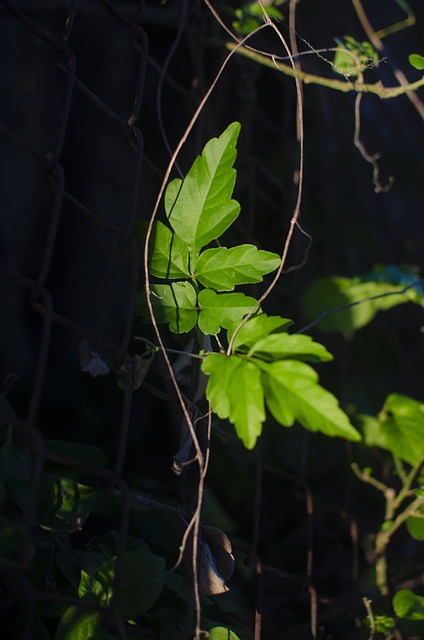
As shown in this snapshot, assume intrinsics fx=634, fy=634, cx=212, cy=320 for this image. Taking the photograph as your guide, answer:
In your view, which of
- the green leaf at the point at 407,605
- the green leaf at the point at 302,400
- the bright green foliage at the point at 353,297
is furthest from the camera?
the bright green foliage at the point at 353,297

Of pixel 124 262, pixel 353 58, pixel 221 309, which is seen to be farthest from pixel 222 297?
pixel 124 262

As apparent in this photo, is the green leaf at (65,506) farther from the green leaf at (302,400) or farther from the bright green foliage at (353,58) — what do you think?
the bright green foliage at (353,58)

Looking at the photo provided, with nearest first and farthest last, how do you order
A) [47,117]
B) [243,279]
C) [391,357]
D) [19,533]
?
[19,533] < [243,279] < [391,357] < [47,117]

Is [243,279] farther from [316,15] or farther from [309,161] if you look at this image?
[316,15]

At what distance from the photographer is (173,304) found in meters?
0.76

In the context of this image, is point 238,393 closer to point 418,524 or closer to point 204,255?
point 204,255

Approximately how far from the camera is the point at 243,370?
26.2 inches

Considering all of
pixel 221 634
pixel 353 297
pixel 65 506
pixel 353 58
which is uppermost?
pixel 353 58

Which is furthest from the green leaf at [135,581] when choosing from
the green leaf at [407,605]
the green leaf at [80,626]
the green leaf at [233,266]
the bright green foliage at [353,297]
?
the bright green foliage at [353,297]

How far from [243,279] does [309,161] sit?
3.56ft

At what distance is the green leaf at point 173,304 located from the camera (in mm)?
754

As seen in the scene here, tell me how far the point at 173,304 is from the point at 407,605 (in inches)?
23.9

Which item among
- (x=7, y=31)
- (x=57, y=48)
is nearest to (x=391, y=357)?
(x=57, y=48)

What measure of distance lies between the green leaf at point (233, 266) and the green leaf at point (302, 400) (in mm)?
120
